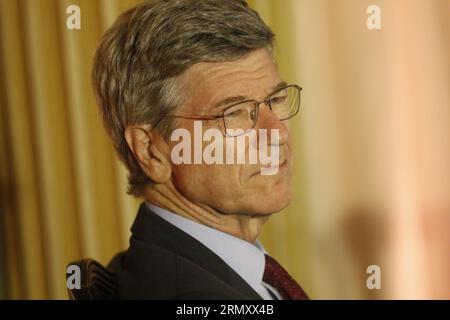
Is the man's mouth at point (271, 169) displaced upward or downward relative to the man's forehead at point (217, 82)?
downward

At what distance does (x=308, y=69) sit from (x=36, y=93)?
2.73 ft

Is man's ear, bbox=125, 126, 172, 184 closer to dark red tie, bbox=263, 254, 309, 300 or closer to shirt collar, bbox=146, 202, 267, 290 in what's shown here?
shirt collar, bbox=146, 202, 267, 290

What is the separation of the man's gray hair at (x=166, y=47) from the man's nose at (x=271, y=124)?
0.18 meters

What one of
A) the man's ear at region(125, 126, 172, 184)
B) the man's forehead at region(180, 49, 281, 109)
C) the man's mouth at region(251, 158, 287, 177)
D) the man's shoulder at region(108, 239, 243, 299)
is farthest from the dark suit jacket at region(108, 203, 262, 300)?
the man's forehead at region(180, 49, 281, 109)

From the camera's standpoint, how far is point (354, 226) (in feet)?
7.14

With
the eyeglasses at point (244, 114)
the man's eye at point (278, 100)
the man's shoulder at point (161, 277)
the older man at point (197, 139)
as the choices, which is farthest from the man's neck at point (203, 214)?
the man's eye at point (278, 100)

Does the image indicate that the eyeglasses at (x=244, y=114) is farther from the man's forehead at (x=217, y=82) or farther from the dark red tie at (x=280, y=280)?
the dark red tie at (x=280, y=280)

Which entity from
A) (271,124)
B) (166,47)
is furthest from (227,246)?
(166,47)

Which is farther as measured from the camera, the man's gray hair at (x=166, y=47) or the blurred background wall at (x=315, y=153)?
the blurred background wall at (x=315, y=153)

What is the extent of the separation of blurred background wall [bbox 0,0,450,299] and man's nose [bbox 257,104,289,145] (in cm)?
5

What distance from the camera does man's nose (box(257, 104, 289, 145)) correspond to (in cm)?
206

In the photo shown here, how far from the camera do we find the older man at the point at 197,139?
2.03 meters
